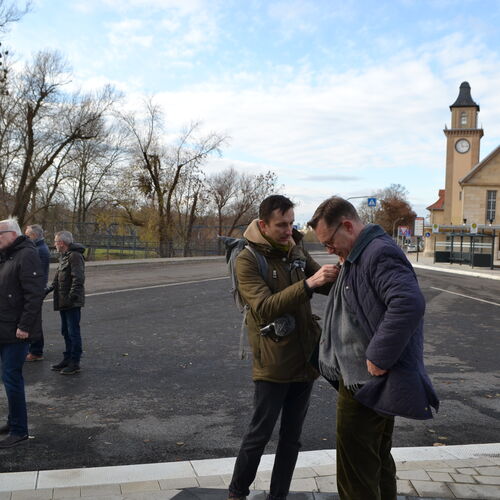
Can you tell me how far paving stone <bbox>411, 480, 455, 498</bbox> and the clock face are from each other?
251ft

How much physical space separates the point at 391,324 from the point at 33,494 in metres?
2.56

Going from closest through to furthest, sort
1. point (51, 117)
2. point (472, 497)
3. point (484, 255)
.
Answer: point (472, 497)
point (51, 117)
point (484, 255)

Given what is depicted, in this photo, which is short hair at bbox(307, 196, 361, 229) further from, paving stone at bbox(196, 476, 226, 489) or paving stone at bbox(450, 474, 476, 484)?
paving stone at bbox(450, 474, 476, 484)

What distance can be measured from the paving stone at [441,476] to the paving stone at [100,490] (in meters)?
2.10

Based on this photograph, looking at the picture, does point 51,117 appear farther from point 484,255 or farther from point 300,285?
point 300,285

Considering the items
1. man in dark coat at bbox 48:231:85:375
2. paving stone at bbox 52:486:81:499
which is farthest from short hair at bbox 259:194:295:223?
man in dark coat at bbox 48:231:85:375

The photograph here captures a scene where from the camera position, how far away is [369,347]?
2.47 meters

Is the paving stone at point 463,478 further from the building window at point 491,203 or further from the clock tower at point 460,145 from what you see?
the clock tower at point 460,145

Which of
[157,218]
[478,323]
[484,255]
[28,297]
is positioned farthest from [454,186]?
[28,297]

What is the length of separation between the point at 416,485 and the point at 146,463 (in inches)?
77.6

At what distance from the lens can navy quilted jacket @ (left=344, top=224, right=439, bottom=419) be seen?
7.84 ft

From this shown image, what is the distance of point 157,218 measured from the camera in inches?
1788

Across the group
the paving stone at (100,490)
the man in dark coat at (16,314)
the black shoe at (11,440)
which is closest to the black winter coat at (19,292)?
the man in dark coat at (16,314)

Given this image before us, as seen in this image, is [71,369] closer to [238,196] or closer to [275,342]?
[275,342]
